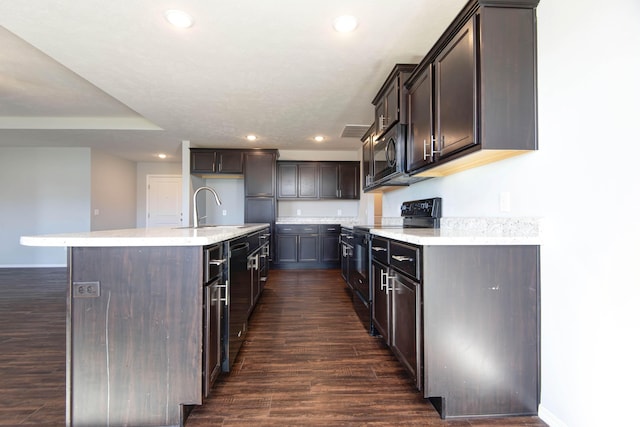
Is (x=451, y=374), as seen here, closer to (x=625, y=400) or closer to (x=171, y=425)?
(x=625, y=400)

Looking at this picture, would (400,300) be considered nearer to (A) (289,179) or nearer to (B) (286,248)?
(B) (286,248)

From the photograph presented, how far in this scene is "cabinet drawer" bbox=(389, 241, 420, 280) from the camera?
151 cm

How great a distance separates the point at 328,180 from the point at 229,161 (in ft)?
6.43

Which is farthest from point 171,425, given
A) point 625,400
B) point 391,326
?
point 625,400

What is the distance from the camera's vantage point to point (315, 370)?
73.7 inches

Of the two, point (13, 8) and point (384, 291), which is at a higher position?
point (13, 8)

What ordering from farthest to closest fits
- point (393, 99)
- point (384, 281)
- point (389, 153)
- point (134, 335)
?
point (389, 153) → point (393, 99) → point (384, 281) → point (134, 335)

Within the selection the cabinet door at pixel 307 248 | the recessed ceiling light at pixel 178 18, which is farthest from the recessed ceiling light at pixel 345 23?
the cabinet door at pixel 307 248

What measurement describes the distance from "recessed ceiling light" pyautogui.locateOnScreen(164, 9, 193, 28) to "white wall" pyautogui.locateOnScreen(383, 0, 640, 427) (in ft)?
6.77

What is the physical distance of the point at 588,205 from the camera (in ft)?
3.98

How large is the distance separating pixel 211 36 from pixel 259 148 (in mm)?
3463

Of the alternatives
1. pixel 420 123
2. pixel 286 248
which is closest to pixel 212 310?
pixel 420 123

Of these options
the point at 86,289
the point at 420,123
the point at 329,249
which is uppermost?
the point at 420,123

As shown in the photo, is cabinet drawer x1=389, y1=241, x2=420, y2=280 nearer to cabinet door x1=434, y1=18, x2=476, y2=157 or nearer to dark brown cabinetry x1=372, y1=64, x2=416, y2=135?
cabinet door x1=434, y1=18, x2=476, y2=157
